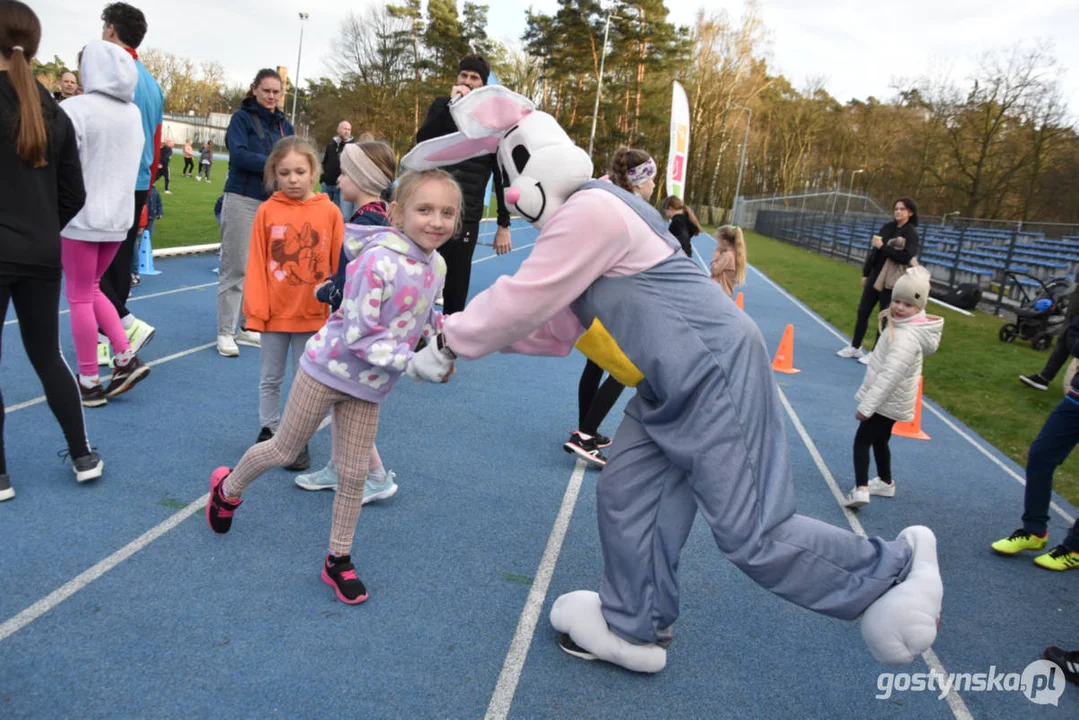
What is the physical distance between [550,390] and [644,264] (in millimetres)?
4257

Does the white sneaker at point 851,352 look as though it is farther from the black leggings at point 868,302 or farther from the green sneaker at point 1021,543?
the green sneaker at point 1021,543

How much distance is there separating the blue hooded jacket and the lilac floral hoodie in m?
3.18

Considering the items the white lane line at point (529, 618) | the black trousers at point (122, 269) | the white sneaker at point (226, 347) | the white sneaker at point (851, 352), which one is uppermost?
the black trousers at point (122, 269)

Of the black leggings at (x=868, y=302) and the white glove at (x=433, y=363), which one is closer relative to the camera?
the white glove at (x=433, y=363)

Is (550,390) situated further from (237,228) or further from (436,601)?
(436,601)

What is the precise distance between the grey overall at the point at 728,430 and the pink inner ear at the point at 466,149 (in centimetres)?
55

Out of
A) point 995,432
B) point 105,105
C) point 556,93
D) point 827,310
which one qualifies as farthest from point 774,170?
point 105,105

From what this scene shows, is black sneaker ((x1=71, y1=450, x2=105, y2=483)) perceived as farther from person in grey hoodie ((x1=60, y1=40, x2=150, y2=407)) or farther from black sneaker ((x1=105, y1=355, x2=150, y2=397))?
black sneaker ((x1=105, y1=355, x2=150, y2=397))

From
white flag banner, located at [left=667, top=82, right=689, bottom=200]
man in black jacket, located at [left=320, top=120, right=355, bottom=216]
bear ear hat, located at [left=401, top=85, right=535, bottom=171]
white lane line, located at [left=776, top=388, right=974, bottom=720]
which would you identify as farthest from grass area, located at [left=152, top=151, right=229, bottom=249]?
white flag banner, located at [left=667, top=82, right=689, bottom=200]

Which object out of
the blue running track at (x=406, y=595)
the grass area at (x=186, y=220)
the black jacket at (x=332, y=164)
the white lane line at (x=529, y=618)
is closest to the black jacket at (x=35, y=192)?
the blue running track at (x=406, y=595)

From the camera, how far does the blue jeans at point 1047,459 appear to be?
3938 mm

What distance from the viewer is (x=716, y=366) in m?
2.37

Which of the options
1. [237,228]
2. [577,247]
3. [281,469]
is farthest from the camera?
[237,228]

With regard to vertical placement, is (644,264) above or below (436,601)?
above
